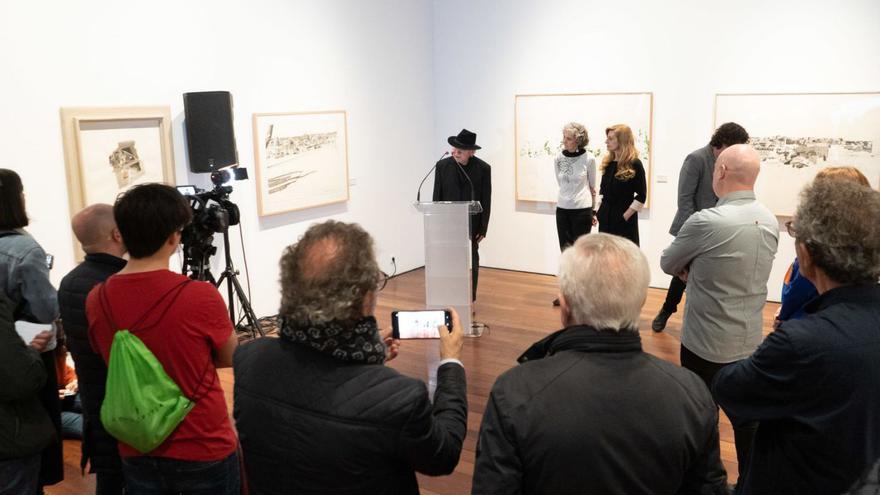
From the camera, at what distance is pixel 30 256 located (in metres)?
2.84

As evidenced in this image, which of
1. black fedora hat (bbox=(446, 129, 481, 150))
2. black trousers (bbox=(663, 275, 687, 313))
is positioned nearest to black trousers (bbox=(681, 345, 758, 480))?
black trousers (bbox=(663, 275, 687, 313))

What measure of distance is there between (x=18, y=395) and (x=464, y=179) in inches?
185

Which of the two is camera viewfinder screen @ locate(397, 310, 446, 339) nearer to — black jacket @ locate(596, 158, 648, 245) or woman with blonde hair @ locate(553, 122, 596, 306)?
black jacket @ locate(596, 158, 648, 245)

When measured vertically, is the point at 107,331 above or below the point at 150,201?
below

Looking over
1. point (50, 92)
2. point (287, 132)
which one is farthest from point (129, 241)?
point (287, 132)

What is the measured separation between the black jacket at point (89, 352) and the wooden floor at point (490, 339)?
51.4 inches

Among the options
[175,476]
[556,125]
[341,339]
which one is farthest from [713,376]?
[556,125]

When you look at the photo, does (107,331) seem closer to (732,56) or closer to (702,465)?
(702,465)

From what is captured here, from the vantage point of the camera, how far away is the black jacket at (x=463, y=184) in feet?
21.4

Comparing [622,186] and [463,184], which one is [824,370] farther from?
[463,184]

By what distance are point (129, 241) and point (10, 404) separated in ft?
2.20

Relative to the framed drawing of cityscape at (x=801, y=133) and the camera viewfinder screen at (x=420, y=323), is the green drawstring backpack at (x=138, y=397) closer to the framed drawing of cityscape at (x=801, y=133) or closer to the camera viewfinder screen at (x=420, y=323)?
the camera viewfinder screen at (x=420, y=323)

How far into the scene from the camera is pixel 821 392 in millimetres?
1705

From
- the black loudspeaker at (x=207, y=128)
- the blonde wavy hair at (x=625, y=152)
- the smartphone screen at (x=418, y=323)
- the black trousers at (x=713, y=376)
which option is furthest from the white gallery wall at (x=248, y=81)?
the blonde wavy hair at (x=625, y=152)
